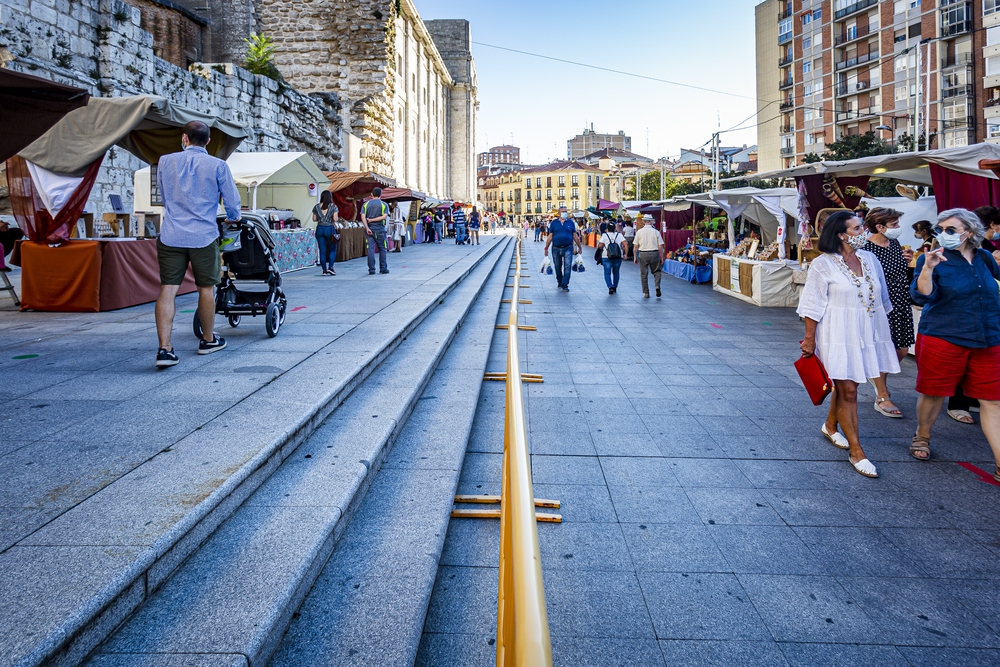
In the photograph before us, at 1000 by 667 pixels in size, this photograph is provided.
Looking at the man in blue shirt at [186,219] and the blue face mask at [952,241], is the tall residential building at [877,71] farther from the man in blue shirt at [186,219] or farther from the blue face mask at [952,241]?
the man in blue shirt at [186,219]

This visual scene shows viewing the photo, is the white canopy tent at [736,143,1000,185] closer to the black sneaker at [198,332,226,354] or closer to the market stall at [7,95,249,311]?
the black sneaker at [198,332,226,354]

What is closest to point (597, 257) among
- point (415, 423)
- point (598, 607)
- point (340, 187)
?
point (340, 187)

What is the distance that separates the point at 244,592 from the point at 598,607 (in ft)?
4.58

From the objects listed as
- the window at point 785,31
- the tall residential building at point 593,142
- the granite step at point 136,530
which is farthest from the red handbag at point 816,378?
the tall residential building at point 593,142

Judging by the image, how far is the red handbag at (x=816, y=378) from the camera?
4848mm

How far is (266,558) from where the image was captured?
2.71 meters

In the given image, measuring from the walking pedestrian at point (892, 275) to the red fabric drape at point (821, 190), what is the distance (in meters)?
5.35

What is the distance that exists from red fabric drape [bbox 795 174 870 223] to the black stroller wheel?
9152 mm

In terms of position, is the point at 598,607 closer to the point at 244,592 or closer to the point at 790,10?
the point at 244,592

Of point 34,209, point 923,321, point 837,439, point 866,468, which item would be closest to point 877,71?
point 923,321

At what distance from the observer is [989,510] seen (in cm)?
406

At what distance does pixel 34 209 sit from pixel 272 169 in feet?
26.5

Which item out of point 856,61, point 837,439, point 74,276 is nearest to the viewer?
point 837,439

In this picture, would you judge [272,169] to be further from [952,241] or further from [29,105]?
[952,241]
